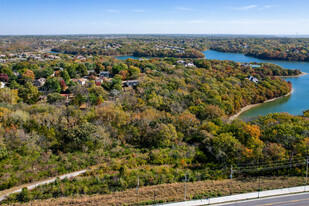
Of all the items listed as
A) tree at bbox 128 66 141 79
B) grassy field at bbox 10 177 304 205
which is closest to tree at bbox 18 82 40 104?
tree at bbox 128 66 141 79

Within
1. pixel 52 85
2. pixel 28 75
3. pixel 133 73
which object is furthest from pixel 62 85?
pixel 133 73

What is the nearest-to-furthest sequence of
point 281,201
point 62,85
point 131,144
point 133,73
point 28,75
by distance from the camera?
point 281,201 < point 131,144 < point 62,85 < point 28,75 < point 133,73

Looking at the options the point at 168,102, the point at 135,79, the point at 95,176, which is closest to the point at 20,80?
the point at 135,79

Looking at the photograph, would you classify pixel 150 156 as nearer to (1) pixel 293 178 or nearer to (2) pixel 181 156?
(2) pixel 181 156

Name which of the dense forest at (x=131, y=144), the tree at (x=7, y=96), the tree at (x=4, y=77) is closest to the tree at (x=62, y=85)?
the dense forest at (x=131, y=144)

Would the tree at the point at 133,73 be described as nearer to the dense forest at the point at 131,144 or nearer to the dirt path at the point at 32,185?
the dense forest at the point at 131,144

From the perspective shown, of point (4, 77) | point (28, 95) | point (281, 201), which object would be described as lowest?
point (281, 201)

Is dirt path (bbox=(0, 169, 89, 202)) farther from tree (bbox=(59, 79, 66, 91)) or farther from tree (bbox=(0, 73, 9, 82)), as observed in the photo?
tree (bbox=(0, 73, 9, 82))

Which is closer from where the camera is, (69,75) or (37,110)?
(37,110)

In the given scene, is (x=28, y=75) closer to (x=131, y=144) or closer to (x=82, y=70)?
(x=82, y=70)
